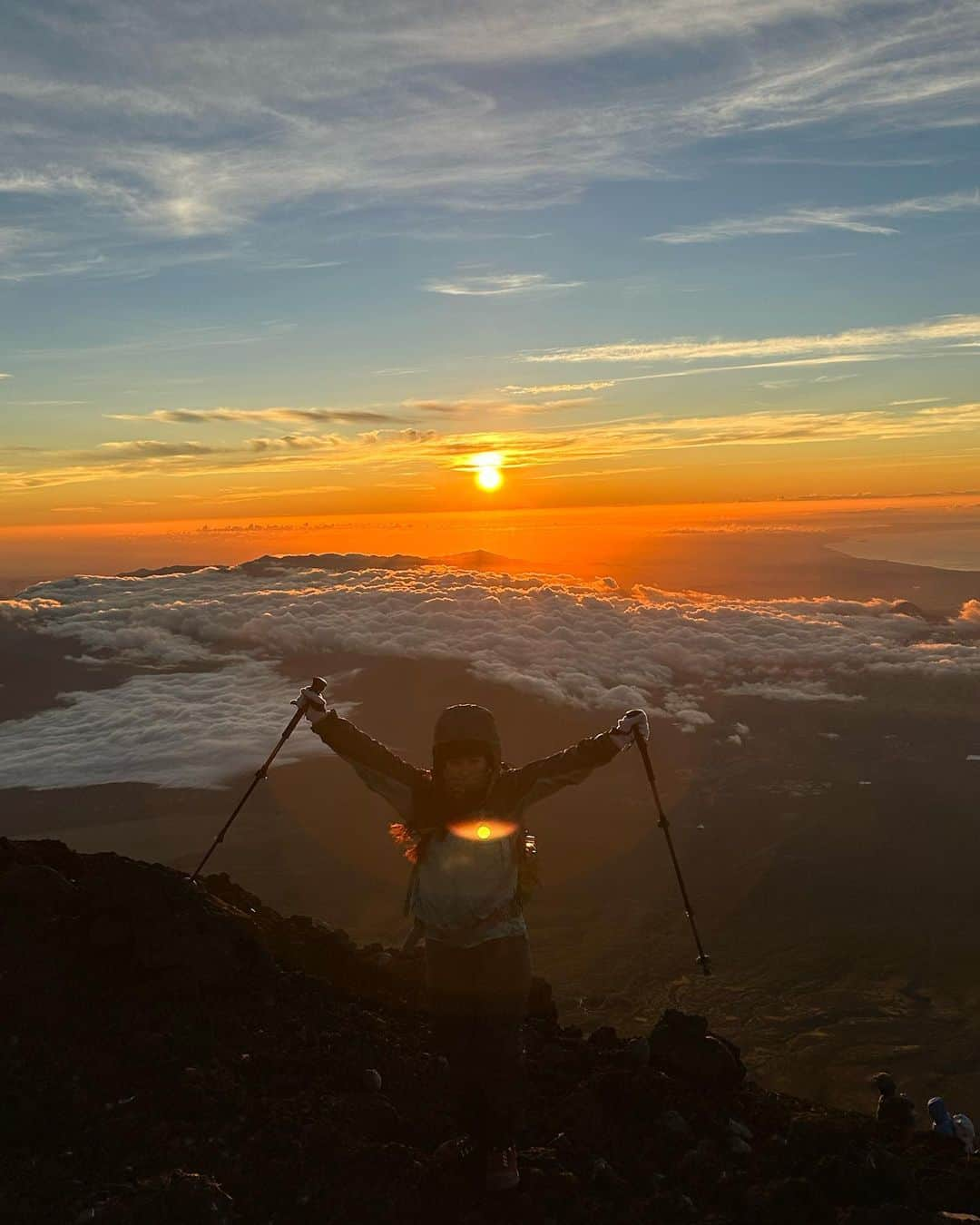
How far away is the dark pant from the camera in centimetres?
723

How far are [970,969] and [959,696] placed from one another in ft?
320

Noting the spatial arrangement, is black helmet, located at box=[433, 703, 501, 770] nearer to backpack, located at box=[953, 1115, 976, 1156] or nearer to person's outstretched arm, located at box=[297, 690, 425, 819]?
person's outstretched arm, located at box=[297, 690, 425, 819]

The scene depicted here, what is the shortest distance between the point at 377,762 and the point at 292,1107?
10.7 ft

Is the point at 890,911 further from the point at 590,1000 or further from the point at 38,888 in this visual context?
the point at 38,888

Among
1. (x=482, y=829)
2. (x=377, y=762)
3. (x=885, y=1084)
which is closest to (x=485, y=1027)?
(x=482, y=829)

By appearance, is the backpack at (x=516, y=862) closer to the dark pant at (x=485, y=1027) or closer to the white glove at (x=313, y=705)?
the dark pant at (x=485, y=1027)

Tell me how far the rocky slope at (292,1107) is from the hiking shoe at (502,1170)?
0.40ft

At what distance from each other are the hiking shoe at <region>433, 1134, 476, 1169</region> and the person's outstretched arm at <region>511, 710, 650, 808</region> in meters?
2.71

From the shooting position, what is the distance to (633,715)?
7672mm

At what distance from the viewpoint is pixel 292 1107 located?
8.18 meters

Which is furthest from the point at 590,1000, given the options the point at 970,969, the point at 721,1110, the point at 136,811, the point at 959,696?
the point at 959,696

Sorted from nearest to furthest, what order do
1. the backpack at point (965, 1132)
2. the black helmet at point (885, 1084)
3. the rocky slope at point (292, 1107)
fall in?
1. the rocky slope at point (292, 1107)
2. the backpack at point (965, 1132)
3. the black helmet at point (885, 1084)

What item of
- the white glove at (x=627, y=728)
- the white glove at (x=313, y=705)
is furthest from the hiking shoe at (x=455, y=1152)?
the white glove at (x=313, y=705)

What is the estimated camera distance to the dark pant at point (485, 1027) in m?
7.23
